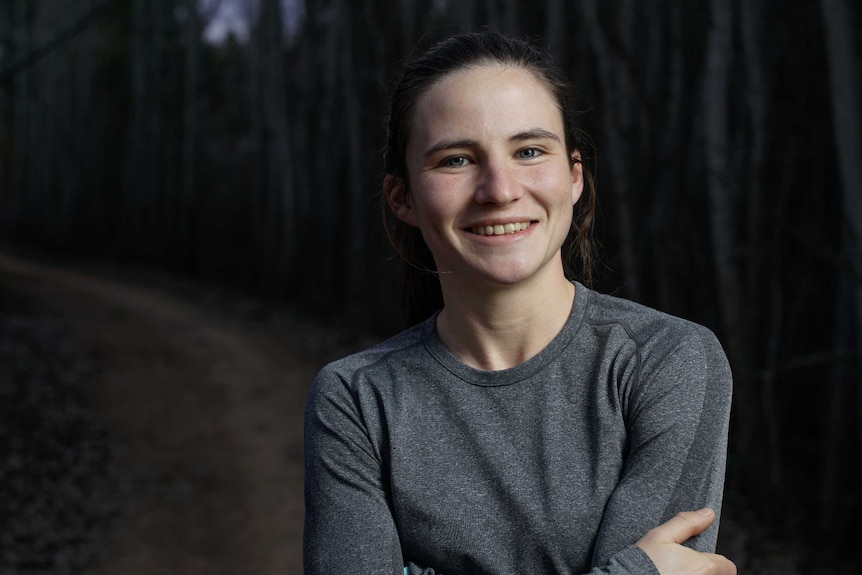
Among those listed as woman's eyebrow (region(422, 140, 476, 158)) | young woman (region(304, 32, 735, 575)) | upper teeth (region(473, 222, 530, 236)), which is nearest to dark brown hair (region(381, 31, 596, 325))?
young woman (region(304, 32, 735, 575))

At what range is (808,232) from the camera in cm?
669

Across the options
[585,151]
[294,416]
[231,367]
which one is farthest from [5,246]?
[585,151]

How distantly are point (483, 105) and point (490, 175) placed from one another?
12cm

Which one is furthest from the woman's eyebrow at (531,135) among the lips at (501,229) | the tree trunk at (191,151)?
the tree trunk at (191,151)

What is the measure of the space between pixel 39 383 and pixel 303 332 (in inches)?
152

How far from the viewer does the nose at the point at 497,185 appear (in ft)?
5.35

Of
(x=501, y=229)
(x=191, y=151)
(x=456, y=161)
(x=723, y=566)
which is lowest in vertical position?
(x=723, y=566)

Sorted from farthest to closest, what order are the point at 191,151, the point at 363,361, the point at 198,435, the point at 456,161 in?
the point at 191,151
the point at 198,435
the point at 363,361
the point at 456,161

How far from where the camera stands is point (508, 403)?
5.51ft

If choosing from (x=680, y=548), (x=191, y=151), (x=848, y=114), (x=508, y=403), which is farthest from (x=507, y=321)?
(x=191, y=151)

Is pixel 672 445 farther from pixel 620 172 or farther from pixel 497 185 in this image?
pixel 620 172

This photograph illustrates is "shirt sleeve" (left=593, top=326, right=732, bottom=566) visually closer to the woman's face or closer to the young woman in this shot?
the young woman

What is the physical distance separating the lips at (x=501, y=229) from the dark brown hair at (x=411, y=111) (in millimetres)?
236

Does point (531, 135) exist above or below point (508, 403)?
above
